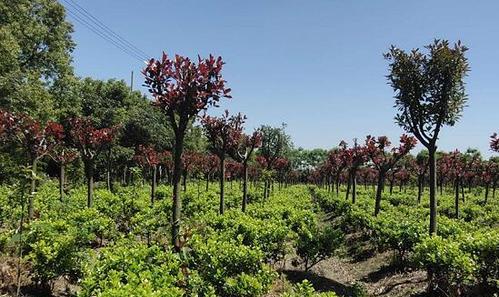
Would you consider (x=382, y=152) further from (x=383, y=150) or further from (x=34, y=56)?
(x=34, y=56)

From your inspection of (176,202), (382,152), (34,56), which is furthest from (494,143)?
(34,56)

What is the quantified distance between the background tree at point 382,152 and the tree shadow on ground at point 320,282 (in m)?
7.90

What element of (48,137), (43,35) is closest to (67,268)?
(48,137)

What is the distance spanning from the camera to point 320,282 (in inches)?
430

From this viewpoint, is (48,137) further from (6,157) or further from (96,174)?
(96,174)

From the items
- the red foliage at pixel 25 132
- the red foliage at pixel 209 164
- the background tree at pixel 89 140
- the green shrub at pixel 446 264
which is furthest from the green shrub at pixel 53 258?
the red foliage at pixel 209 164

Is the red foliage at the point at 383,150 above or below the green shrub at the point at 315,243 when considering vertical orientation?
above

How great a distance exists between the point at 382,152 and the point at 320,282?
452 inches

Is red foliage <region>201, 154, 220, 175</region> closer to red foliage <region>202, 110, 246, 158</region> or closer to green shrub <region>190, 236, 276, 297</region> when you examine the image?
red foliage <region>202, 110, 246, 158</region>

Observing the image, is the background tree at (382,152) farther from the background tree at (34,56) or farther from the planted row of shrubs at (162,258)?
the background tree at (34,56)

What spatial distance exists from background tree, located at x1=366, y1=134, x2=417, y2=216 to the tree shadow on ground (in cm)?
790

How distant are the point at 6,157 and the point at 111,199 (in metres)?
10.6

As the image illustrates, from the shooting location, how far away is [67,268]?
7652mm

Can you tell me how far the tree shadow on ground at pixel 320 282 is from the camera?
10320mm
